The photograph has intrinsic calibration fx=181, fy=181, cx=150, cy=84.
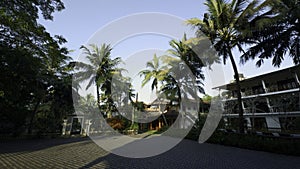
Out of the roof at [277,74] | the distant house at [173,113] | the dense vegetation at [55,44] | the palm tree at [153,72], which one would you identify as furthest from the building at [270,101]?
the palm tree at [153,72]

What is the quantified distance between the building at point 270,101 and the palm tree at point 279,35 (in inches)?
71.6

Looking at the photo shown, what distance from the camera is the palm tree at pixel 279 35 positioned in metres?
9.17

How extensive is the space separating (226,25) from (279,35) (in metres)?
2.82

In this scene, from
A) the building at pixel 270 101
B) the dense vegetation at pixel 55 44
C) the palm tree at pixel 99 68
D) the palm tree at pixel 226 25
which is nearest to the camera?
the dense vegetation at pixel 55 44

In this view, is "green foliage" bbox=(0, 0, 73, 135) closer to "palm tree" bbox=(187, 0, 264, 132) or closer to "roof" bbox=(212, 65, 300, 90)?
"palm tree" bbox=(187, 0, 264, 132)

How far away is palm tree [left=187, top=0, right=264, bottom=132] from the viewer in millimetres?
10297

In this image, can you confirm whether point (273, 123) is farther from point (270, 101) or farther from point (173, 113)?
point (173, 113)

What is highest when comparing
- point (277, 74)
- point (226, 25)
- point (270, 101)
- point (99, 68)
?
point (226, 25)

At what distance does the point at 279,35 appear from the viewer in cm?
995

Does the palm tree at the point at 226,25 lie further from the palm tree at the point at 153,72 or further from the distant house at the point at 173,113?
→ the palm tree at the point at 153,72

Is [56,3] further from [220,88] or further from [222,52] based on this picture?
[220,88]

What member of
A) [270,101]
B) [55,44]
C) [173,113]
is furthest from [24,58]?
[173,113]

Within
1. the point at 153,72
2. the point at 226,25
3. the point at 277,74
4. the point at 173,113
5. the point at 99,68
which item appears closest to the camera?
the point at 226,25

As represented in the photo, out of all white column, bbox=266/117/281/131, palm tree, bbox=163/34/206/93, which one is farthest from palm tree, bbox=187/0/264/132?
palm tree, bbox=163/34/206/93
